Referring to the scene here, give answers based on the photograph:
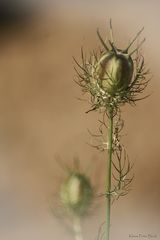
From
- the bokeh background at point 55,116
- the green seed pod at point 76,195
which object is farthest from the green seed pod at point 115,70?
the bokeh background at point 55,116

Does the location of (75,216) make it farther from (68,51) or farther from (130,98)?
(68,51)

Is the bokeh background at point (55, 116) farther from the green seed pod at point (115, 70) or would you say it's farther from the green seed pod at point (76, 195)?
the green seed pod at point (115, 70)

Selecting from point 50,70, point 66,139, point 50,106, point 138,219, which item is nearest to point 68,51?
point 50,70

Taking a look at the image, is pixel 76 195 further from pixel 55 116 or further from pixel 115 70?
pixel 55 116

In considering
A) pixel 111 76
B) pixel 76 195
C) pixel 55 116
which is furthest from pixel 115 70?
pixel 55 116

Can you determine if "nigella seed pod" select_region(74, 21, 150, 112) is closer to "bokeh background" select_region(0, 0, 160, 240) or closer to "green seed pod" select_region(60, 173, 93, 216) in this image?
"green seed pod" select_region(60, 173, 93, 216)
